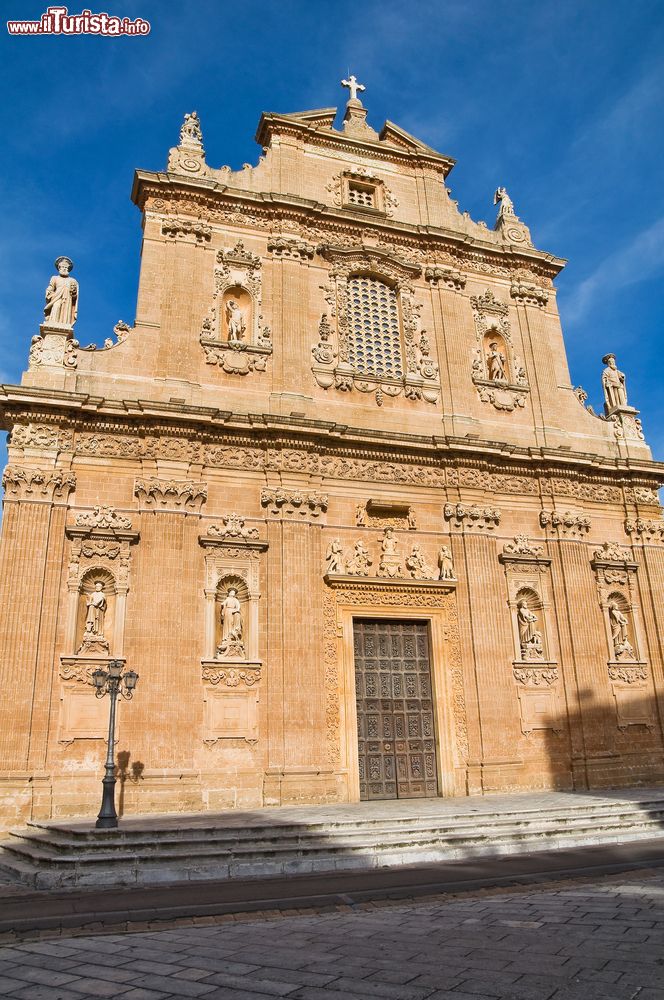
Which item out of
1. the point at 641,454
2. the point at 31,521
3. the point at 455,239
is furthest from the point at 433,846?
the point at 455,239

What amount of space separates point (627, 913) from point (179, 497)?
39.8ft

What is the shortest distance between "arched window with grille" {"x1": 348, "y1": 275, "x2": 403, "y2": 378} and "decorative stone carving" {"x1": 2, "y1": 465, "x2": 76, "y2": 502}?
813 centimetres

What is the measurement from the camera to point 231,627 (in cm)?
1644

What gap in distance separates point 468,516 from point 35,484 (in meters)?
10.3

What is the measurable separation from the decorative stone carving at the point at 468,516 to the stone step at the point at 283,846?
7602mm

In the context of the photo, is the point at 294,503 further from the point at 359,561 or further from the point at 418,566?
the point at 418,566

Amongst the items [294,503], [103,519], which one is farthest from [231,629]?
[103,519]

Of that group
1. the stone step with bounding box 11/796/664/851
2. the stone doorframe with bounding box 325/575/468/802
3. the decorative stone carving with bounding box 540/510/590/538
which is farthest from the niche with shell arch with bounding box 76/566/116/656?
the decorative stone carving with bounding box 540/510/590/538

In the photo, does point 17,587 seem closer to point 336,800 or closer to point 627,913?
point 336,800

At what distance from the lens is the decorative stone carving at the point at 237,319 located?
18656 millimetres

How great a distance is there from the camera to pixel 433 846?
456 inches

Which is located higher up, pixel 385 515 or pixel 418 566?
pixel 385 515

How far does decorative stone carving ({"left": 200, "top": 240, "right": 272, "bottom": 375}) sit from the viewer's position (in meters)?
18.7

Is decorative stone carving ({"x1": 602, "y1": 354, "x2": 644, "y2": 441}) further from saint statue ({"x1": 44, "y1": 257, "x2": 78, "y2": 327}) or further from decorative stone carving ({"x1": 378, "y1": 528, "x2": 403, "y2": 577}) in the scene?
saint statue ({"x1": 44, "y1": 257, "x2": 78, "y2": 327})
